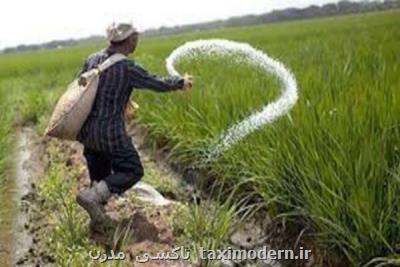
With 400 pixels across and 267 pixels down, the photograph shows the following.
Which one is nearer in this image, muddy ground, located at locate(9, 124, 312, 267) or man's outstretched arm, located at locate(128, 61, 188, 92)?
muddy ground, located at locate(9, 124, 312, 267)

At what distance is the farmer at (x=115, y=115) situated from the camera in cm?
374

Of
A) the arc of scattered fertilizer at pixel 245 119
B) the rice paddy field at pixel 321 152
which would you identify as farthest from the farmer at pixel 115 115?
the rice paddy field at pixel 321 152

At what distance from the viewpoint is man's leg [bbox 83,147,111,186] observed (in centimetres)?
407

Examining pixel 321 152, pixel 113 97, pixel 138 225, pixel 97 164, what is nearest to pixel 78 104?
pixel 113 97

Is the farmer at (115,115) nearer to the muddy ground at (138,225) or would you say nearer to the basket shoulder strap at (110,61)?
the basket shoulder strap at (110,61)

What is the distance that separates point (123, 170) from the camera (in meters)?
3.92

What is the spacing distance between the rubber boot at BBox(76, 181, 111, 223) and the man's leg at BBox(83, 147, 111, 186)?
249mm

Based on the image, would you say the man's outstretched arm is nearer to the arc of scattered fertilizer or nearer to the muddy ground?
the arc of scattered fertilizer

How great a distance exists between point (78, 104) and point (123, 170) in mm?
467

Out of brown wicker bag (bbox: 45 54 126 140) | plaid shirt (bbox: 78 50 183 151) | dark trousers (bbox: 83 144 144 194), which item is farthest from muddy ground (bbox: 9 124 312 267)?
brown wicker bag (bbox: 45 54 126 140)

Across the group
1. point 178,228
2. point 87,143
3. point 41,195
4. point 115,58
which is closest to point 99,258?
point 178,228

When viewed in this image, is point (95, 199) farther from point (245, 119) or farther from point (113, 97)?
point (245, 119)

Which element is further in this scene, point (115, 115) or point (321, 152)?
point (115, 115)

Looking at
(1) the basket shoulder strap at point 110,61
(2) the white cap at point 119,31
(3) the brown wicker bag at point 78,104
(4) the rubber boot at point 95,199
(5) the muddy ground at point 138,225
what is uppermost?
(2) the white cap at point 119,31
